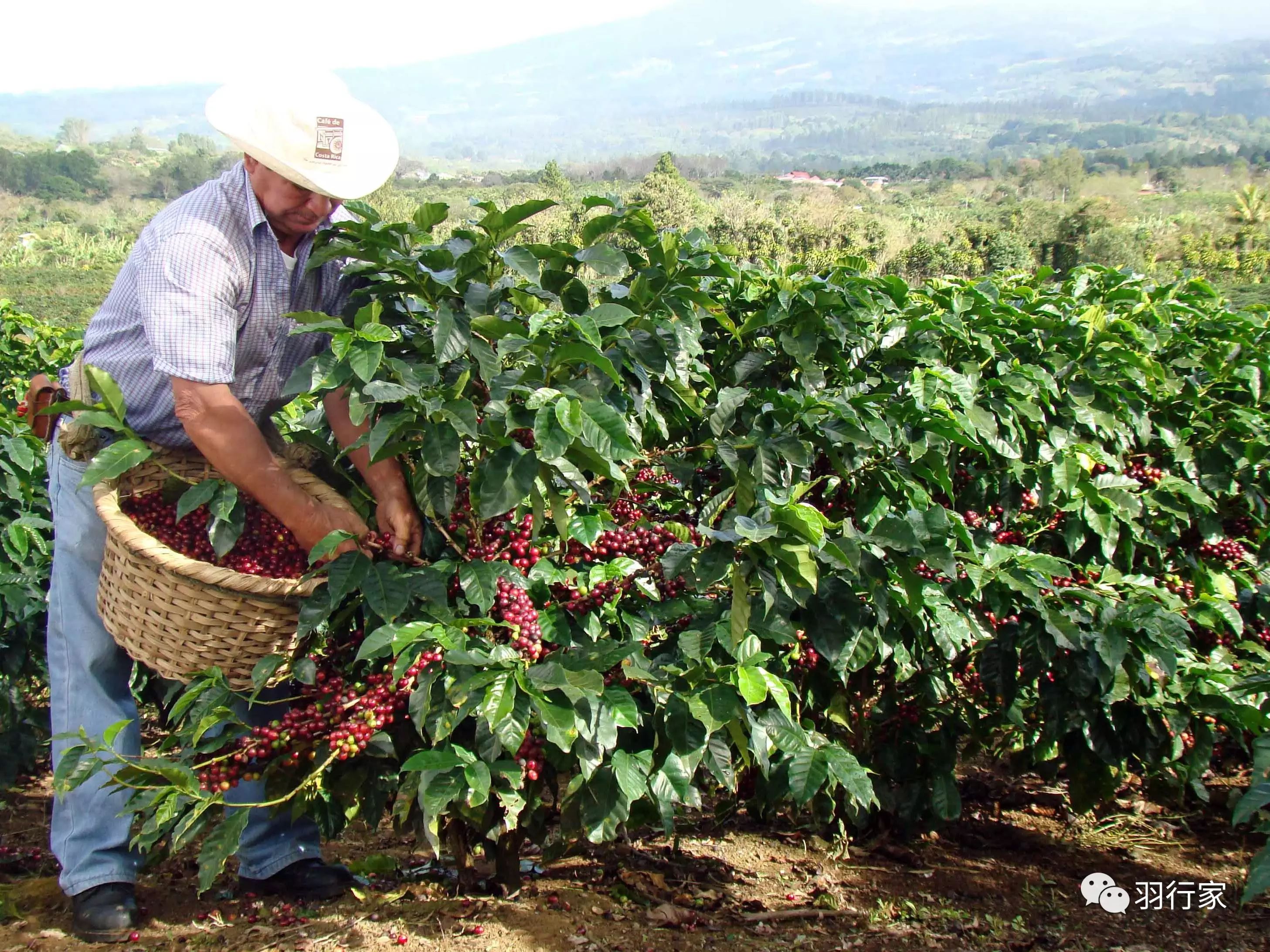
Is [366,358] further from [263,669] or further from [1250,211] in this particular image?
[1250,211]

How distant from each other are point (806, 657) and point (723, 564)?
1.99 feet

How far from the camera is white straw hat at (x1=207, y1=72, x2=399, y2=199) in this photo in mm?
2129

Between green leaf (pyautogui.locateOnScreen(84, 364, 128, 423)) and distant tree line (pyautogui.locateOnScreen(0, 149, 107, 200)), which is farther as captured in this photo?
distant tree line (pyautogui.locateOnScreen(0, 149, 107, 200))

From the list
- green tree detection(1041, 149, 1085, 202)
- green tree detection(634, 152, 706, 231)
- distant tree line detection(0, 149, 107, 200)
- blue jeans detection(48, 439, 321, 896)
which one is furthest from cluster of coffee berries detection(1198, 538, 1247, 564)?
green tree detection(1041, 149, 1085, 202)

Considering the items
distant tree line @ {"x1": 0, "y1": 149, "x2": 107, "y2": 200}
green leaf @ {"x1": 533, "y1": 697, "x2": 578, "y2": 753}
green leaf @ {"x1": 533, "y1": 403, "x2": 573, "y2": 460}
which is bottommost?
green leaf @ {"x1": 533, "y1": 697, "x2": 578, "y2": 753}

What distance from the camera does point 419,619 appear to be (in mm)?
1922

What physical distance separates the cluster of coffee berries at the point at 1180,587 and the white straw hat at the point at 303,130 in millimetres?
2240

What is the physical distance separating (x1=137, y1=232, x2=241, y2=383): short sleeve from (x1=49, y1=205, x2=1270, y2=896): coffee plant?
210mm

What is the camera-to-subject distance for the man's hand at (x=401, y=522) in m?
2.07

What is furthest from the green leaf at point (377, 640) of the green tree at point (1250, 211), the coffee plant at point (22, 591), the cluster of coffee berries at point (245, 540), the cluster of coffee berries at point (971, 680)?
the green tree at point (1250, 211)

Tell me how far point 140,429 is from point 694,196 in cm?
5303

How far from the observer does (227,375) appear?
2.10 meters

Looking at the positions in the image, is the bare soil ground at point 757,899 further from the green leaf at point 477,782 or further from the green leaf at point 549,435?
the green leaf at point 549,435

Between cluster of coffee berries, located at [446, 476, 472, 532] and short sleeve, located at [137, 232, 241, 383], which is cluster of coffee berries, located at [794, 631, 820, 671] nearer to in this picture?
cluster of coffee berries, located at [446, 476, 472, 532]
